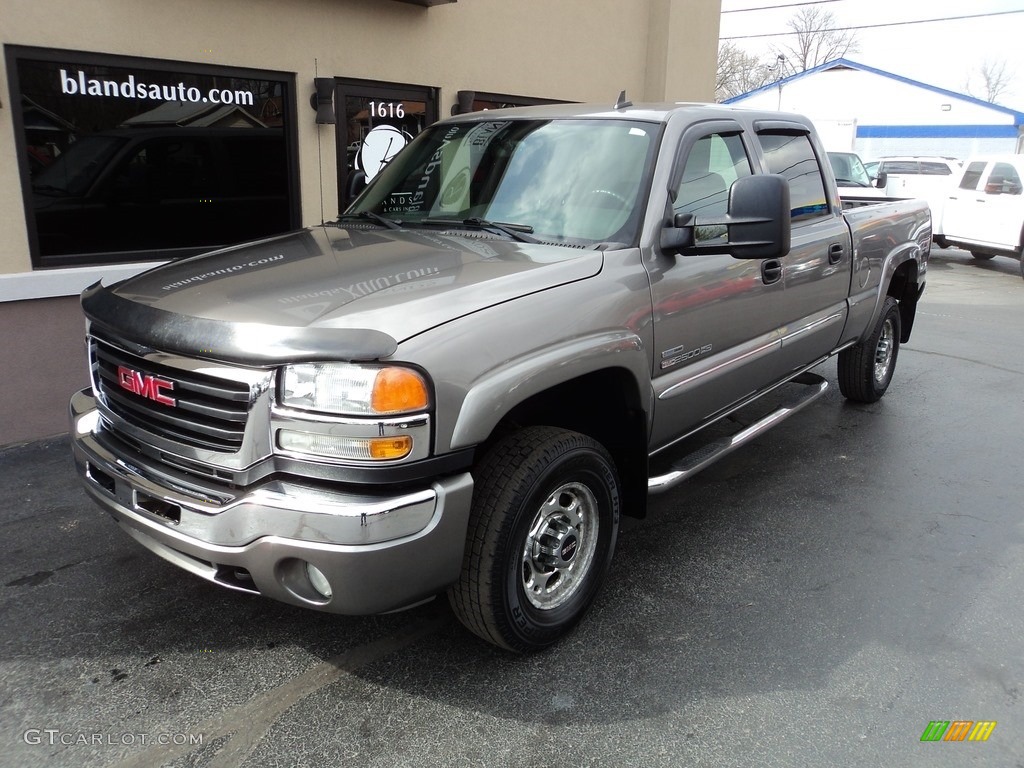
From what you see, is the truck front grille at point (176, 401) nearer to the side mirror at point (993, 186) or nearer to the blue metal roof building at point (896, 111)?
the side mirror at point (993, 186)

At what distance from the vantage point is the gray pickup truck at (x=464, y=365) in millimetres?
2434

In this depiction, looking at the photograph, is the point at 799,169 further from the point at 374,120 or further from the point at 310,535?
the point at 374,120

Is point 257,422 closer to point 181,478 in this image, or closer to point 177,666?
point 181,478

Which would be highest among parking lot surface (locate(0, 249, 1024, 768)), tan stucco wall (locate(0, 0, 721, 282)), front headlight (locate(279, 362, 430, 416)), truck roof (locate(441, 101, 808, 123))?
tan stucco wall (locate(0, 0, 721, 282))

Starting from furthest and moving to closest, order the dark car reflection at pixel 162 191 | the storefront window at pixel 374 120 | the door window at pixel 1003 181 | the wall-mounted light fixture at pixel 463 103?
the door window at pixel 1003 181 → the wall-mounted light fixture at pixel 463 103 → the storefront window at pixel 374 120 → the dark car reflection at pixel 162 191

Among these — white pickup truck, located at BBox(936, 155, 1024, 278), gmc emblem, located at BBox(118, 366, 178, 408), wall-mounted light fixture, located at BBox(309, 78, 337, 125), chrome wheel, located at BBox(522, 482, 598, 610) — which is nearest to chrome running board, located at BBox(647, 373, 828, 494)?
chrome wheel, located at BBox(522, 482, 598, 610)

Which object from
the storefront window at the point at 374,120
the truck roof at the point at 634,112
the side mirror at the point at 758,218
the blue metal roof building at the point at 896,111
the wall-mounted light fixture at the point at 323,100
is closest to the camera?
the side mirror at the point at 758,218

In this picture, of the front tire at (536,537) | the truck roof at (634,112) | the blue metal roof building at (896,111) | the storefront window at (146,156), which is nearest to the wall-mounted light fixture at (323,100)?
the storefront window at (146,156)

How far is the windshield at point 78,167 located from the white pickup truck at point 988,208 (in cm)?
1375

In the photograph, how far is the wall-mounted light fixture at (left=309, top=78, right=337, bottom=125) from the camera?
662cm

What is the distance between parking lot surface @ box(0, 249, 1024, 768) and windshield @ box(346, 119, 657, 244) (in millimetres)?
1602

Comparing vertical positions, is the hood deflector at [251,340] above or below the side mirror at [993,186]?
below

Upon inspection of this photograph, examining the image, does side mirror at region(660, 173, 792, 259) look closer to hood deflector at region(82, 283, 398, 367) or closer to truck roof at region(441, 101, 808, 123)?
truck roof at region(441, 101, 808, 123)

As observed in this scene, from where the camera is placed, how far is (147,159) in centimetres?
594
